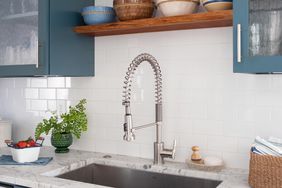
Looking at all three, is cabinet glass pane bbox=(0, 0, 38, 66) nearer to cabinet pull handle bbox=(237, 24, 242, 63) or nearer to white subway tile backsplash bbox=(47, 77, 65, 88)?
white subway tile backsplash bbox=(47, 77, 65, 88)

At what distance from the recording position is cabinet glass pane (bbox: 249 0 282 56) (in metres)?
1.56

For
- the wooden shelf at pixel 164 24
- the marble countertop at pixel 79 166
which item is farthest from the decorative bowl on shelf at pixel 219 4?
the marble countertop at pixel 79 166

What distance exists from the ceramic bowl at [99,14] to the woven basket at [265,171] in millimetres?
1190

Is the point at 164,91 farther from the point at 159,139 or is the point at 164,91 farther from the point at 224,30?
the point at 224,30

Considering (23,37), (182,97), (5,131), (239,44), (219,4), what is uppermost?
(219,4)

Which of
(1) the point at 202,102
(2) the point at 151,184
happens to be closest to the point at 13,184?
(2) the point at 151,184

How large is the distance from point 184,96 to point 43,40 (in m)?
0.94

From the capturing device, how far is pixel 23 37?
227cm

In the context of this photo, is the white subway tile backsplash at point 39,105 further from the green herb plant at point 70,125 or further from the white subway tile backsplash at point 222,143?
the white subway tile backsplash at point 222,143

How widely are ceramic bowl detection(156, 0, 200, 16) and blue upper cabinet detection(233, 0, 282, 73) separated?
0.33 meters

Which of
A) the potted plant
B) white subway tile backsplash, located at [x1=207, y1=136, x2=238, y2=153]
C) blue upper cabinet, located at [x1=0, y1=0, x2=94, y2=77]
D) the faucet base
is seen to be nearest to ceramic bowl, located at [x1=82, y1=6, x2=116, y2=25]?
blue upper cabinet, located at [x1=0, y1=0, x2=94, y2=77]

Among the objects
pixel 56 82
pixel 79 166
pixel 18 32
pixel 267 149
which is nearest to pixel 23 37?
pixel 18 32

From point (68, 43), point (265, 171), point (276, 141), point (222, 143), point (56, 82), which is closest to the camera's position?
point (265, 171)

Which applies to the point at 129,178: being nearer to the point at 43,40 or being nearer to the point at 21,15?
the point at 43,40
